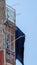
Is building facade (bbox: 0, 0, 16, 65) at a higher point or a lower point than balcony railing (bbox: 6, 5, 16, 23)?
lower

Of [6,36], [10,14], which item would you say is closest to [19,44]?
[6,36]

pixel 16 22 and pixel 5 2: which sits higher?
pixel 5 2

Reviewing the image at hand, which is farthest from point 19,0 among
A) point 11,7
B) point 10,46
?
point 10,46

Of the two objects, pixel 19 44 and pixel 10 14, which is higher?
pixel 10 14

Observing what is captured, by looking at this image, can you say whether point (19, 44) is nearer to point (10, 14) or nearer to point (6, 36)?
point (6, 36)

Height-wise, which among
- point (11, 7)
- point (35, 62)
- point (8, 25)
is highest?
point (11, 7)

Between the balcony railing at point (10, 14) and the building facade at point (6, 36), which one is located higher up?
the balcony railing at point (10, 14)

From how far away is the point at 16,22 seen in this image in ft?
3.49

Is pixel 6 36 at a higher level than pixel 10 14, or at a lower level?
lower

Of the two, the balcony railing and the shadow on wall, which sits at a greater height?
the balcony railing

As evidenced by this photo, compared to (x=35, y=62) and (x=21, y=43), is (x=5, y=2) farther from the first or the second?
(x=35, y=62)

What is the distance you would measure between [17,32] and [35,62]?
0.24 m

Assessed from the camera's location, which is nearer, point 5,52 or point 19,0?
point 5,52

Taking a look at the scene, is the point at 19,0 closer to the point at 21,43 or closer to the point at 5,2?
the point at 5,2
